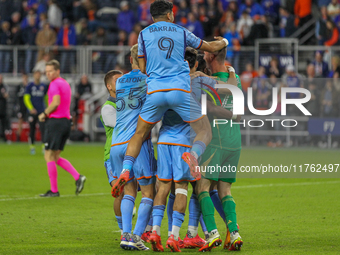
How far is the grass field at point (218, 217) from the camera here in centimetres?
614

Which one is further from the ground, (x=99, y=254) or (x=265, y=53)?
(x=265, y=53)

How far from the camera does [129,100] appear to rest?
611 cm

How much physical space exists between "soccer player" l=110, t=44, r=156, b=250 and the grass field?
312 millimetres

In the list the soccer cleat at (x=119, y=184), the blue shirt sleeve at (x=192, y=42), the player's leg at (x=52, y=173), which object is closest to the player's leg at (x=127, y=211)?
the soccer cleat at (x=119, y=184)

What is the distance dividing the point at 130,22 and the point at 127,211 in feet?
60.4

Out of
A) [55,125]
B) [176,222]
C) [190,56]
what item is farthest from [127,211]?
[55,125]

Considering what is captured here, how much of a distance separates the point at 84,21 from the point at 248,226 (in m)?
18.2

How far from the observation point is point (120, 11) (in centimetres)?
2502

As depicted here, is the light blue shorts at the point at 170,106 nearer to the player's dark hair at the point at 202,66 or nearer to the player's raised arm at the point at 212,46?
the player's raised arm at the point at 212,46

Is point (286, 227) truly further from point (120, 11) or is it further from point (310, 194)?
point (120, 11)

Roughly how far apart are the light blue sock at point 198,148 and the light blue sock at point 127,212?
908mm

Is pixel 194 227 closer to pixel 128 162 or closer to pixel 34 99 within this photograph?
pixel 128 162

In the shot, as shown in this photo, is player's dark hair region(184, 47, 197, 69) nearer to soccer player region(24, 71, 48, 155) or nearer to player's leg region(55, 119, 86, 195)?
player's leg region(55, 119, 86, 195)

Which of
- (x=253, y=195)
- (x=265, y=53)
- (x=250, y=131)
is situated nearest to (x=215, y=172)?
(x=253, y=195)
